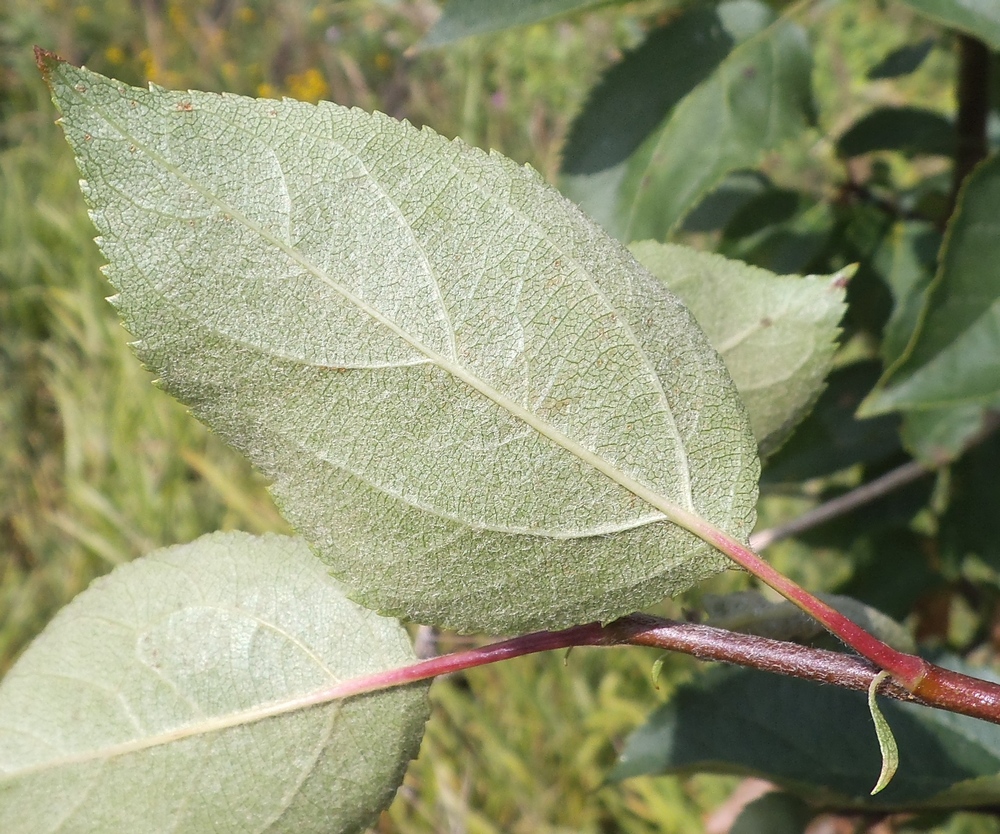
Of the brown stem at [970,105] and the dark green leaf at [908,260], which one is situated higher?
the brown stem at [970,105]

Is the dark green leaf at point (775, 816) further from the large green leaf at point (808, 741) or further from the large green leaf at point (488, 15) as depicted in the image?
the large green leaf at point (488, 15)

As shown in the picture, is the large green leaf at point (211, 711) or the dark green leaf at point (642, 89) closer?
the large green leaf at point (211, 711)

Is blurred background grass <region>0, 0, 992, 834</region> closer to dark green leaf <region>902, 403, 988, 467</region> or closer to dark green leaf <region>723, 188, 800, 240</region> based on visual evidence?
dark green leaf <region>723, 188, 800, 240</region>

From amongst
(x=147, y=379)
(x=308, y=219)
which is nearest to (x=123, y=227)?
(x=308, y=219)

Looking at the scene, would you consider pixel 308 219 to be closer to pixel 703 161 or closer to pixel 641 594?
pixel 641 594

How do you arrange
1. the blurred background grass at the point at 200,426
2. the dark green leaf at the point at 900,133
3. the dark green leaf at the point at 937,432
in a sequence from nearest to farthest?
the dark green leaf at the point at 937,432, the dark green leaf at the point at 900,133, the blurred background grass at the point at 200,426

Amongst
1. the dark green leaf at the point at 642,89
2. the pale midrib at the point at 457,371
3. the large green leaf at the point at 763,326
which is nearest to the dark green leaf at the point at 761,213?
the dark green leaf at the point at 642,89

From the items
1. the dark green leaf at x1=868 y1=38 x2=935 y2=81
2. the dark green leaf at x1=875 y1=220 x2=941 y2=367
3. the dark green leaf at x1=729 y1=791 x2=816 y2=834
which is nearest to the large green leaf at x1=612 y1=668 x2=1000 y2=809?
the dark green leaf at x1=729 y1=791 x2=816 y2=834
